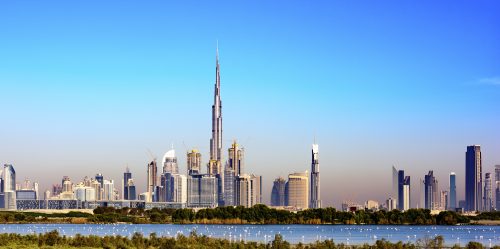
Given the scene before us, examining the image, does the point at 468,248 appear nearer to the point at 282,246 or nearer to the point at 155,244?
the point at 282,246

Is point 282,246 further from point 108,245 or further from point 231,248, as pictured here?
point 108,245

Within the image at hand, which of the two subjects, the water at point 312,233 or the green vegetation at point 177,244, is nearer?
the green vegetation at point 177,244

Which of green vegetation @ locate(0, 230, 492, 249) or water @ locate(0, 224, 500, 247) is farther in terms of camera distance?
water @ locate(0, 224, 500, 247)

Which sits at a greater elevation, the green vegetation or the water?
the green vegetation

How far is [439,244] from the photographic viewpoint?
73375 millimetres

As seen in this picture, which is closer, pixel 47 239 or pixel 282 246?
pixel 282 246

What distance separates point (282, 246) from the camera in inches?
2862

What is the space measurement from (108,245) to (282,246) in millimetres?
15687

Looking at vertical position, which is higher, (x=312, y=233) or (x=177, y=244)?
(x=177, y=244)

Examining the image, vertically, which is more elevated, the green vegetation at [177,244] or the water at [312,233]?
the green vegetation at [177,244]

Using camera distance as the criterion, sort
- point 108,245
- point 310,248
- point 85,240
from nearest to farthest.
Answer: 1. point 310,248
2. point 108,245
3. point 85,240

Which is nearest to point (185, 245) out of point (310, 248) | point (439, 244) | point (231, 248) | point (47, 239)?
point (231, 248)

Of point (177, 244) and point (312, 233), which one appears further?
point (312, 233)

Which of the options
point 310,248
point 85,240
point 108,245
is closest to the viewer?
point 310,248
